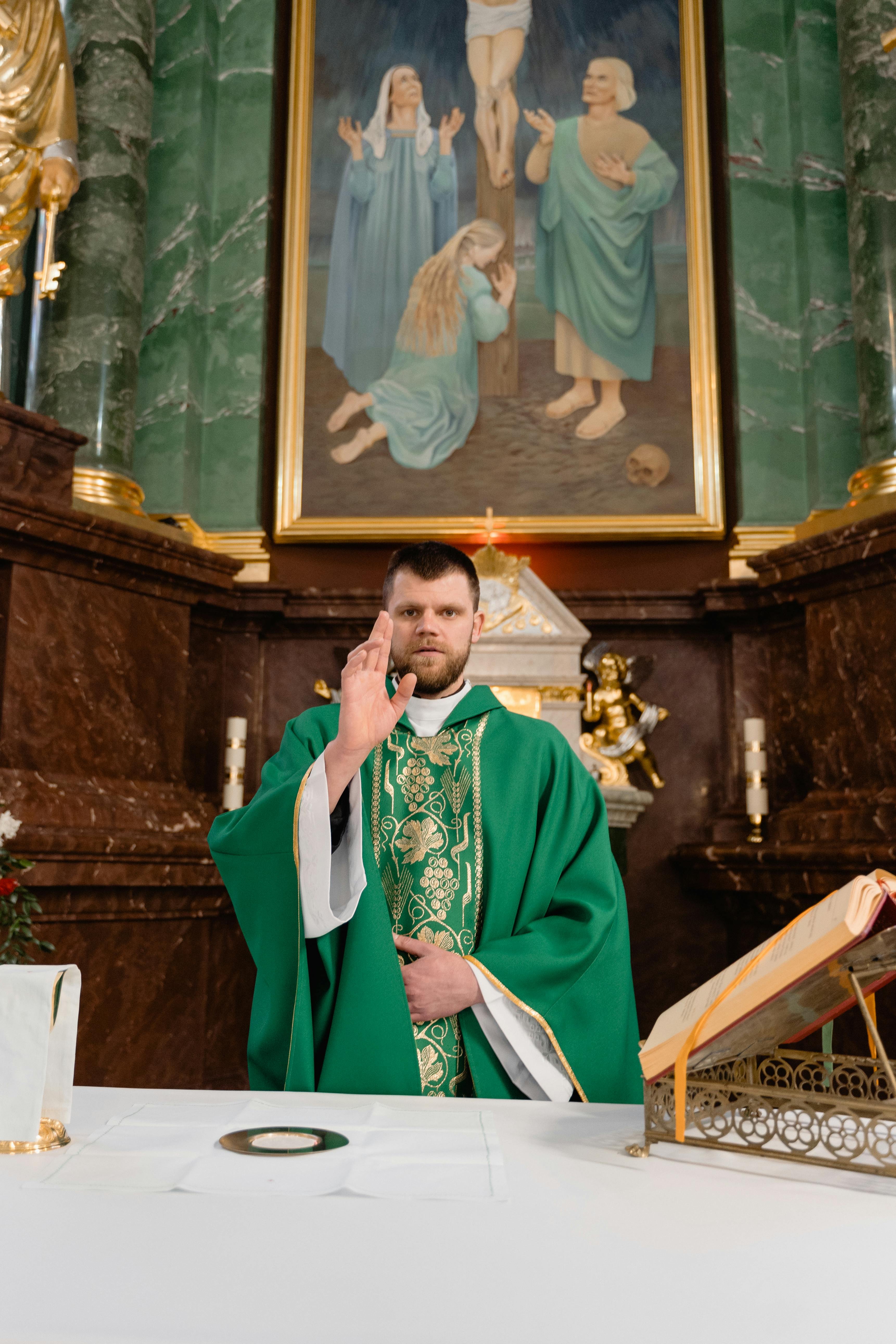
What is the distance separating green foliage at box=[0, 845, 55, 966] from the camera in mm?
3281

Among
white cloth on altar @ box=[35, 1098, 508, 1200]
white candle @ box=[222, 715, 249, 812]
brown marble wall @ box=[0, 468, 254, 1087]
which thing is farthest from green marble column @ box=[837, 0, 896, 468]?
white cloth on altar @ box=[35, 1098, 508, 1200]

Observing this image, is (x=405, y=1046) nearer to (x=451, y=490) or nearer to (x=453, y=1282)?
(x=453, y=1282)

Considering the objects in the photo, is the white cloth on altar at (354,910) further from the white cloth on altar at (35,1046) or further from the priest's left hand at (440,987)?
the white cloth on altar at (35,1046)

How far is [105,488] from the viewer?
551 cm

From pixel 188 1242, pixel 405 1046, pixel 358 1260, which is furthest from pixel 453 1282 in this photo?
pixel 405 1046

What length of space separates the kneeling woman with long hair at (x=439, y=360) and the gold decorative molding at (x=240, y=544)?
0.61 m

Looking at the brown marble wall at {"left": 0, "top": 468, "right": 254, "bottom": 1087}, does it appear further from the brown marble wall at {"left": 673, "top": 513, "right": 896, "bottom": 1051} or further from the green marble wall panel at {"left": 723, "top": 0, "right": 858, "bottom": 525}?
the green marble wall panel at {"left": 723, "top": 0, "right": 858, "bottom": 525}

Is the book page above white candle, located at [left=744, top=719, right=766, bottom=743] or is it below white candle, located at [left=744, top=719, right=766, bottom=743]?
below

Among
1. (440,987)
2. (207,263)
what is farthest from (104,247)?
(440,987)

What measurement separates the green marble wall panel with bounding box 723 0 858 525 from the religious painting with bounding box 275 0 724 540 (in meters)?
0.20

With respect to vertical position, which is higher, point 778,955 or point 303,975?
point 778,955

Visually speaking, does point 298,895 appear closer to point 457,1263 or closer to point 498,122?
point 457,1263

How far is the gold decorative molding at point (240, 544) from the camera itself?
584 centimetres

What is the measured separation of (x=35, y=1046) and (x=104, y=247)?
5294 mm
